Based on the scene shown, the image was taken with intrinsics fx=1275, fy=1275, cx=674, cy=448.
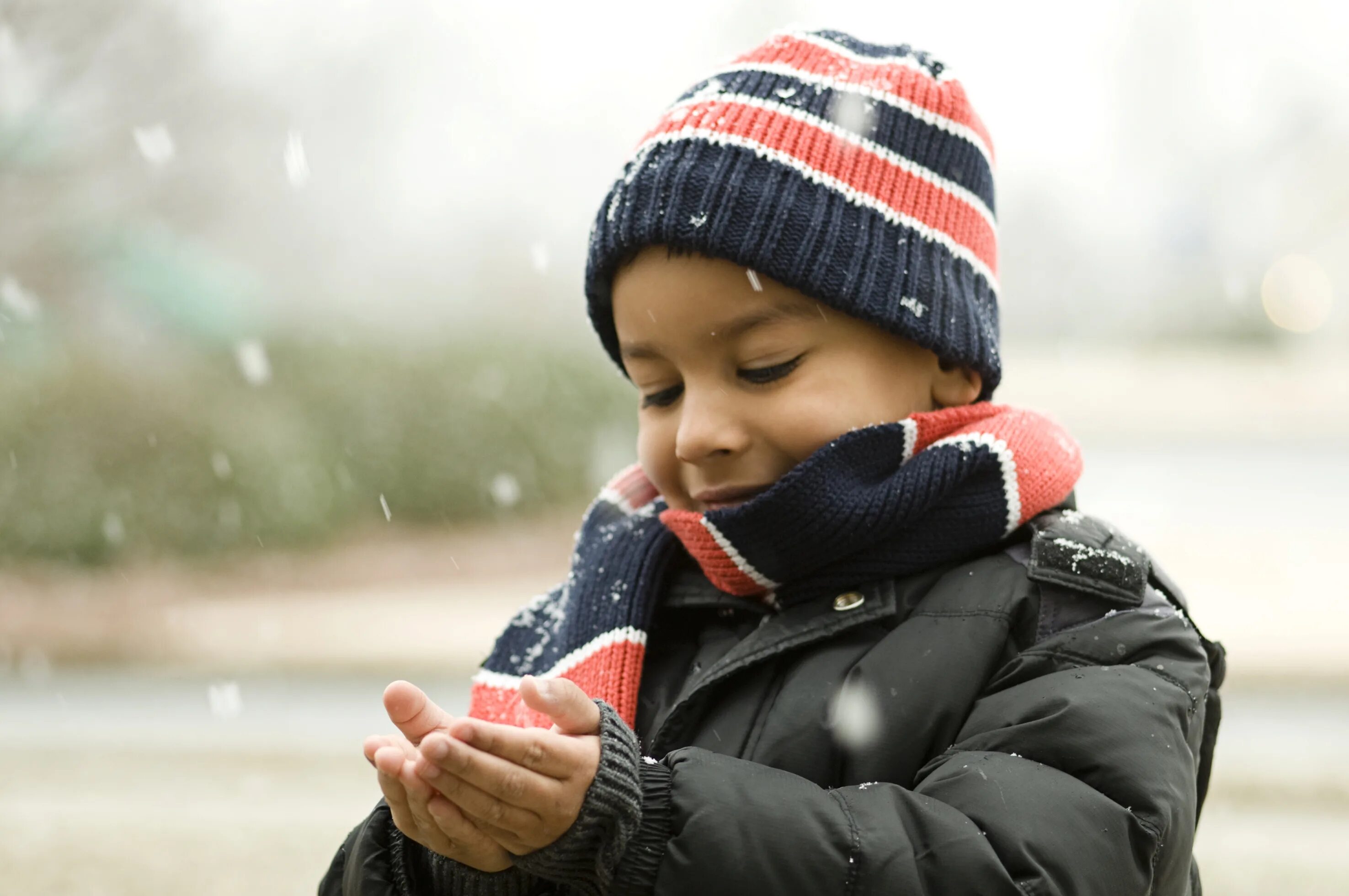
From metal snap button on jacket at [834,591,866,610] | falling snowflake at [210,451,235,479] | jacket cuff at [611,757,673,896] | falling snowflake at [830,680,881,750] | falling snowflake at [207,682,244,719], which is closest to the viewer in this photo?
jacket cuff at [611,757,673,896]

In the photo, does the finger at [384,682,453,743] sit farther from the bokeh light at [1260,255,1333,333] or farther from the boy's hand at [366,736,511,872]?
the bokeh light at [1260,255,1333,333]

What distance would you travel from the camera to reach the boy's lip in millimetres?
1631

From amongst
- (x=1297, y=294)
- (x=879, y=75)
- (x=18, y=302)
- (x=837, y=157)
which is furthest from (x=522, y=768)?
(x=1297, y=294)

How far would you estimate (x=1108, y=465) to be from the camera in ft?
31.6

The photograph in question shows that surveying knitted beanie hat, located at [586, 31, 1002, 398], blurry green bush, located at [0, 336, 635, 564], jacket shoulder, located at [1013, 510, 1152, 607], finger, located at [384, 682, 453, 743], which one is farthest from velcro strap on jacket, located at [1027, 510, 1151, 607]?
blurry green bush, located at [0, 336, 635, 564]

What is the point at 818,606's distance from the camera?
1.54 metres

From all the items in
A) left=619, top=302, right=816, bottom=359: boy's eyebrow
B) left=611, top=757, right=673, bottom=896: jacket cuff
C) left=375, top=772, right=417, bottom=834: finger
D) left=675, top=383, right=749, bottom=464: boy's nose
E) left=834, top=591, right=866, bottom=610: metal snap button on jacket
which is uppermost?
left=619, top=302, right=816, bottom=359: boy's eyebrow

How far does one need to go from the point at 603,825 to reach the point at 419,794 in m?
0.16

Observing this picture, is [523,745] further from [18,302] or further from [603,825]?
[18,302]

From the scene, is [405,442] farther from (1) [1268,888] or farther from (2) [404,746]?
(2) [404,746]

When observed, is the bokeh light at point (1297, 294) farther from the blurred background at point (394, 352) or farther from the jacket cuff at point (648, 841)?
the jacket cuff at point (648, 841)

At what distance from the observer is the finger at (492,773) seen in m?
1.04

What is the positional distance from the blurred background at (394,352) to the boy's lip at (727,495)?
4421mm

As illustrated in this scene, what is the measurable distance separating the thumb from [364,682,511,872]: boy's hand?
0.08 metres
